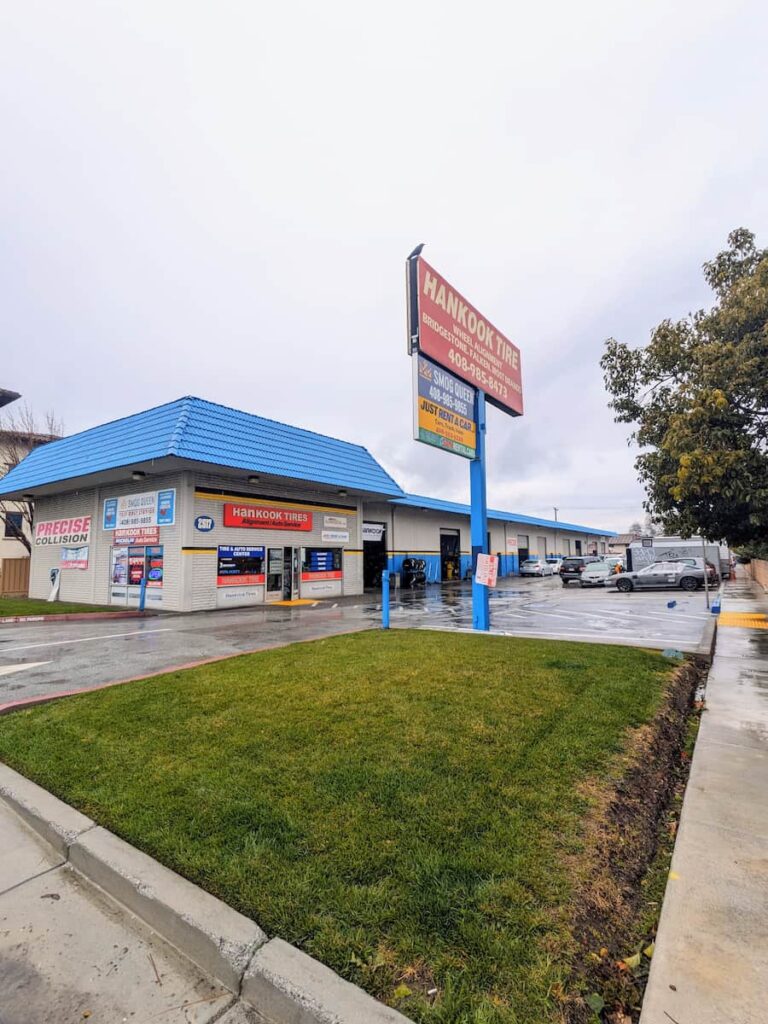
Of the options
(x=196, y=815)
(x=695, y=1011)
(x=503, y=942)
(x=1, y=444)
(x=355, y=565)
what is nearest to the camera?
(x=695, y=1011)

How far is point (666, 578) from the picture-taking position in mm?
26062

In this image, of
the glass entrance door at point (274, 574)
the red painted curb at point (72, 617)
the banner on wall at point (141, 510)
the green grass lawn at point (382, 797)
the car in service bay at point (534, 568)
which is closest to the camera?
the green grass lawn at point (382, 797)

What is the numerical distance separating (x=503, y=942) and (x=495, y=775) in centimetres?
154

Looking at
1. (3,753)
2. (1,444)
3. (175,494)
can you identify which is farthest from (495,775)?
(1,444)

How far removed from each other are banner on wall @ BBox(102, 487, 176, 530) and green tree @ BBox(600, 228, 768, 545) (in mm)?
15382

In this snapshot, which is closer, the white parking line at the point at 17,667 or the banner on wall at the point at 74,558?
the white parking line at the point at 17,667

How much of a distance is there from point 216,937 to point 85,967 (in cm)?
62

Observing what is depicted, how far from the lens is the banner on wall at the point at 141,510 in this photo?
18.1m

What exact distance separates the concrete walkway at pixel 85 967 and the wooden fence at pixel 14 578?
90.8ft

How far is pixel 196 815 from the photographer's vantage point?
3.26 metres

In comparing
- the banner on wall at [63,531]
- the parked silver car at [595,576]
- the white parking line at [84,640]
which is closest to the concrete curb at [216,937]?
the white parking line at [84,640]

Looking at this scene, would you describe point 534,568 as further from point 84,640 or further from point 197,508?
point 84,640

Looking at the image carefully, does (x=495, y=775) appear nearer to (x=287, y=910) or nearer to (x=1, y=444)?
(x=287, y=910)

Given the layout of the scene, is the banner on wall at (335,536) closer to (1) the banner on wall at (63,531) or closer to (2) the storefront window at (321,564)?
(2) the storefront window at (321,564)
